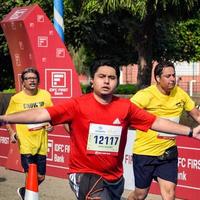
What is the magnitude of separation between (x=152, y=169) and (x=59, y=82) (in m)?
5.48

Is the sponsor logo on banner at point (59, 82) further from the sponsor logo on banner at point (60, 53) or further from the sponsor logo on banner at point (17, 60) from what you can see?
the sponsor logo on banner at point (17, 60)

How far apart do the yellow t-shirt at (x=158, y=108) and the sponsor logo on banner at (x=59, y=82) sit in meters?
5.31

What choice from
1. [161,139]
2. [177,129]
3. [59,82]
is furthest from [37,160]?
[59,82]

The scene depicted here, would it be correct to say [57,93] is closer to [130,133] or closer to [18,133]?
[130,133]

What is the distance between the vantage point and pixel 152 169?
281 inches

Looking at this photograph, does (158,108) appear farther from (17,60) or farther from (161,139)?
(17,60)

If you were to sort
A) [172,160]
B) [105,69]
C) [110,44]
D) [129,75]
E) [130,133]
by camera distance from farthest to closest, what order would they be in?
[129,75]
[110,44]
[130,133]
[172,160]
[105,69]

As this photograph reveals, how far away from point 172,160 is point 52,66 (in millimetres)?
5652

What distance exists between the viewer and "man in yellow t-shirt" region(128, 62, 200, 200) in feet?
22.9

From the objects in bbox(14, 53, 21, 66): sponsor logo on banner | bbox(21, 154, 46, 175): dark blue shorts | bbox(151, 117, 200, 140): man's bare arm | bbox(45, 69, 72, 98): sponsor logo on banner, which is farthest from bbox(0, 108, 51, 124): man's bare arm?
bbox(14, 53, 21, 66): sponsor logo on banner

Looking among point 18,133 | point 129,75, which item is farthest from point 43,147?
point 129,75

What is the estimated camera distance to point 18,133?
339 inches

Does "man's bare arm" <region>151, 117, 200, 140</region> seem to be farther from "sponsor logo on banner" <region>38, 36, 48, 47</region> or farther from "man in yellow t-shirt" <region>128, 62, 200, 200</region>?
"sponsor logo on banner" <region>38, 36, 48, 47</region>

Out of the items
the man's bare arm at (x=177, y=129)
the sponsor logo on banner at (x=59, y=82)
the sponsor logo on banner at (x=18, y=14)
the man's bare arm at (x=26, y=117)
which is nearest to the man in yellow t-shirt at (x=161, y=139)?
the man's bare arm at (x=177, y=129)
